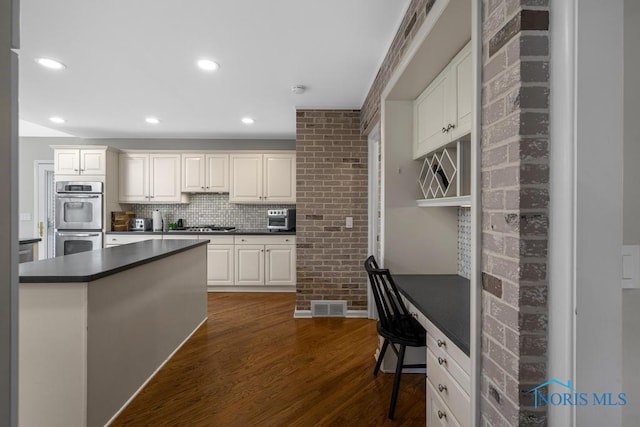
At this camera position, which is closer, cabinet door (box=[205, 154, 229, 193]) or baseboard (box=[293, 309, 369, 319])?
baseboard (box=[293, 309, 369, 319])

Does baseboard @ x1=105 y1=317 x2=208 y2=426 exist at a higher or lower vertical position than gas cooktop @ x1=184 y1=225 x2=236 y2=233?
lower

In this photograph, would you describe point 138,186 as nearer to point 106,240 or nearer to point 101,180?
point 101,180

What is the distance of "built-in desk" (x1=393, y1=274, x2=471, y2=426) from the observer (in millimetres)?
1222

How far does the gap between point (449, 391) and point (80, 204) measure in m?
5.33

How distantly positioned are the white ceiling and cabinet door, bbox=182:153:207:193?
0.96 meters

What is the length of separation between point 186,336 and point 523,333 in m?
2.97

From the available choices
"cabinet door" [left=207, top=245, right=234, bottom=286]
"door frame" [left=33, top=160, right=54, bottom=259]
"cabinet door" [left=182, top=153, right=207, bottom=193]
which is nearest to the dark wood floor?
"cabinet door" [left=207, top=245, right=234, bottom=286]

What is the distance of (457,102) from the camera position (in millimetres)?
1793

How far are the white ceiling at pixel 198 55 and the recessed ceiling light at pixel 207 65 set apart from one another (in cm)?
8

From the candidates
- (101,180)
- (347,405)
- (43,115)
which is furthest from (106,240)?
(347,405)

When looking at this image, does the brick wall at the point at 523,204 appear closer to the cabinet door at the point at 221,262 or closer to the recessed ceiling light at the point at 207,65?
the recessed ceiling light at the point at 207,65

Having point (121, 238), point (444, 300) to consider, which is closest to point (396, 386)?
point (444, 300)

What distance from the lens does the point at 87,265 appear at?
1.91 m

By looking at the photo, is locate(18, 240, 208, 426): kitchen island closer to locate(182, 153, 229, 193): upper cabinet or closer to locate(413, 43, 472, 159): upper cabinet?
locate(413, 43, 472, 159): upper cabinet
